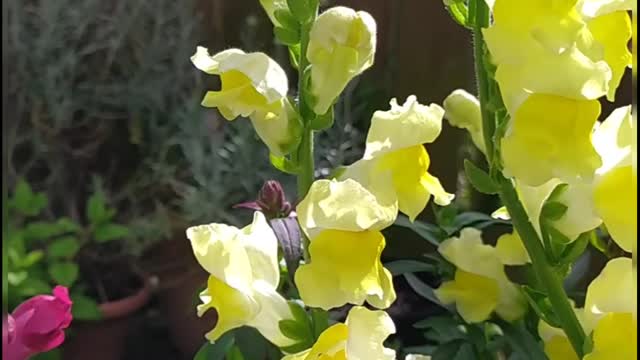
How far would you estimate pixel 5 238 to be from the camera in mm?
1536

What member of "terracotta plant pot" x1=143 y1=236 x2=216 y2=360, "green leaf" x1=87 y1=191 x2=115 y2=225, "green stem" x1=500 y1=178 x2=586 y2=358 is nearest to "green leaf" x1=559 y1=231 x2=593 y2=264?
"green stem" x1=500 y1=178 x2=586 y2=358

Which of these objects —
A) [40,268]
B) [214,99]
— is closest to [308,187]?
[214,99]

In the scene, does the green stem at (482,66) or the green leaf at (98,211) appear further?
the green leaf at (98,211)

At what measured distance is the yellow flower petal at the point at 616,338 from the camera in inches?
18.4

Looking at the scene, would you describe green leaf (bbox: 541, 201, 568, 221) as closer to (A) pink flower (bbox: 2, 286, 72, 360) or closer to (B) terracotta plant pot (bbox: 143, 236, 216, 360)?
(A) pink flower (bbox: 2, 286, 72, 360)

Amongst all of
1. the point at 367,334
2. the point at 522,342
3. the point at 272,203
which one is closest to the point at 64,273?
the point at 272,203

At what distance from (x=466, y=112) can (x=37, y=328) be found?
9.9 inches

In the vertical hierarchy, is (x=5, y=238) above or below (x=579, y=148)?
below

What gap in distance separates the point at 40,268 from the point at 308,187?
106cm

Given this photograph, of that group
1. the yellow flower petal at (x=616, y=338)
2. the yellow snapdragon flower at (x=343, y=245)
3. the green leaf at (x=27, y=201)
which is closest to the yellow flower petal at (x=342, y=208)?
the yellow snapdragon flower at (x=343, y=245)

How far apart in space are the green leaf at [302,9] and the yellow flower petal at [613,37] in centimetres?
12

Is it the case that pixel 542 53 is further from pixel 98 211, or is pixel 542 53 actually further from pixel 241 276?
pixel 98 211

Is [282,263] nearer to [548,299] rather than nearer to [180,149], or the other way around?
[548,299]

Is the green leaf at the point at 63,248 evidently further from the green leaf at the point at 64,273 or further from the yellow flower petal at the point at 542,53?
the yellow flower petal at the point at 542,53
